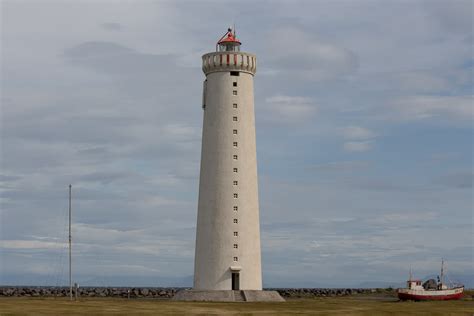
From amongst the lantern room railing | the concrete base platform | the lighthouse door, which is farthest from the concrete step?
the lantern room railing

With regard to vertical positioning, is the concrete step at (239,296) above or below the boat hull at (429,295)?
above

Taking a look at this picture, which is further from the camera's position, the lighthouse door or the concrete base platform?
the lighthouse door

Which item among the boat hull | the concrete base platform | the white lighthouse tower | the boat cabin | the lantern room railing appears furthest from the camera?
the boat cabin

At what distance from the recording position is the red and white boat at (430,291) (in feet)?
315

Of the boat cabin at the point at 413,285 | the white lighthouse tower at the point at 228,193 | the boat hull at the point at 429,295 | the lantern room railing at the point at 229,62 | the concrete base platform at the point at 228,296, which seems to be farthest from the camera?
the boat cabin at the point at 413,285

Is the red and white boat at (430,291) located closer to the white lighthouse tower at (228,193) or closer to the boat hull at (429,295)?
the boat hull at (429,295)

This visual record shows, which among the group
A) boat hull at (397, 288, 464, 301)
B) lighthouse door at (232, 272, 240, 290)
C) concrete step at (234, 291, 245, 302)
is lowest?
boat hull at (397, 288, 464, 301)

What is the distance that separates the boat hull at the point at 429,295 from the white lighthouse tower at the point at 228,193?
997 inches

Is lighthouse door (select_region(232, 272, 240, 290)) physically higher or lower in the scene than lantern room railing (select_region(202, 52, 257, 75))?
lower

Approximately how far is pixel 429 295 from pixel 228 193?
122 ft

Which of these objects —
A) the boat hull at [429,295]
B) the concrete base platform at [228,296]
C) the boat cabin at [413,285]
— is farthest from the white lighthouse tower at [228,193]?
the boat cabin at [413,285]

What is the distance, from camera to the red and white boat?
96.1m

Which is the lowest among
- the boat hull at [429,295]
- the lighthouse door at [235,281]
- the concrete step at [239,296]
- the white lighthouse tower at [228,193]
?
the boat hull at [429,295]

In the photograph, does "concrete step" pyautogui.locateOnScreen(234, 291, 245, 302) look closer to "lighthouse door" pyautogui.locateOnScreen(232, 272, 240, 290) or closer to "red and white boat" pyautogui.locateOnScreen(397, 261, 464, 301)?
"lighthouse door" pyautogui.locateOnScreen(232, 272, 240, 290)
